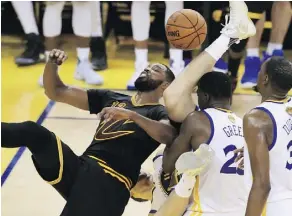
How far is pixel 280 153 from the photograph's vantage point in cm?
321

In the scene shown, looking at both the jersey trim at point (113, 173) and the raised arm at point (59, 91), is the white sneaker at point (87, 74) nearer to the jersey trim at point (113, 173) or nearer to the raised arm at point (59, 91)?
the raised arm at point (59, 91)

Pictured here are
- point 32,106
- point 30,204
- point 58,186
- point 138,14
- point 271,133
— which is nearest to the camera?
point 271,133

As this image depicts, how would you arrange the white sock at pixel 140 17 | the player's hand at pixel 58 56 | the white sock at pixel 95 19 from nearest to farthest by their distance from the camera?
the player's hand at pixel 58 56 → the white sock at pixel 140 17 → the white sock at pixel 95 19

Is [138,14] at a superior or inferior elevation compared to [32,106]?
superior

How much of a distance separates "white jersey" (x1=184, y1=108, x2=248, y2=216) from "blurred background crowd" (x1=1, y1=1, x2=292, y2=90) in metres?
3.35

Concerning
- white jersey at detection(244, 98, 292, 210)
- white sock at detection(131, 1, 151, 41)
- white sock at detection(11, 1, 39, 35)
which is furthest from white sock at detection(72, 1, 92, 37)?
white jersey at detection(244, 98, 292, 210)

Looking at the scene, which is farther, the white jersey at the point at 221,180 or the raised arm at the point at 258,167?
the white jersey at the point at 221,180

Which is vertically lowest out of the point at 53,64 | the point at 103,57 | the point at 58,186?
the point at 103,57

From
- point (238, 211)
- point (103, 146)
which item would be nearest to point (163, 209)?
point (238, 211)

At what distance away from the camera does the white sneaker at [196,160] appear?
129 inches

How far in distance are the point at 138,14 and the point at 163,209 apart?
4.11m

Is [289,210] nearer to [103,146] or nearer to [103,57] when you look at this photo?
[103,146]

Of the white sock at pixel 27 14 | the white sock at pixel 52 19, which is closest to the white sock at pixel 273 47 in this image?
the white sock at pixel 52 19

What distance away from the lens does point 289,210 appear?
10.8 feet
